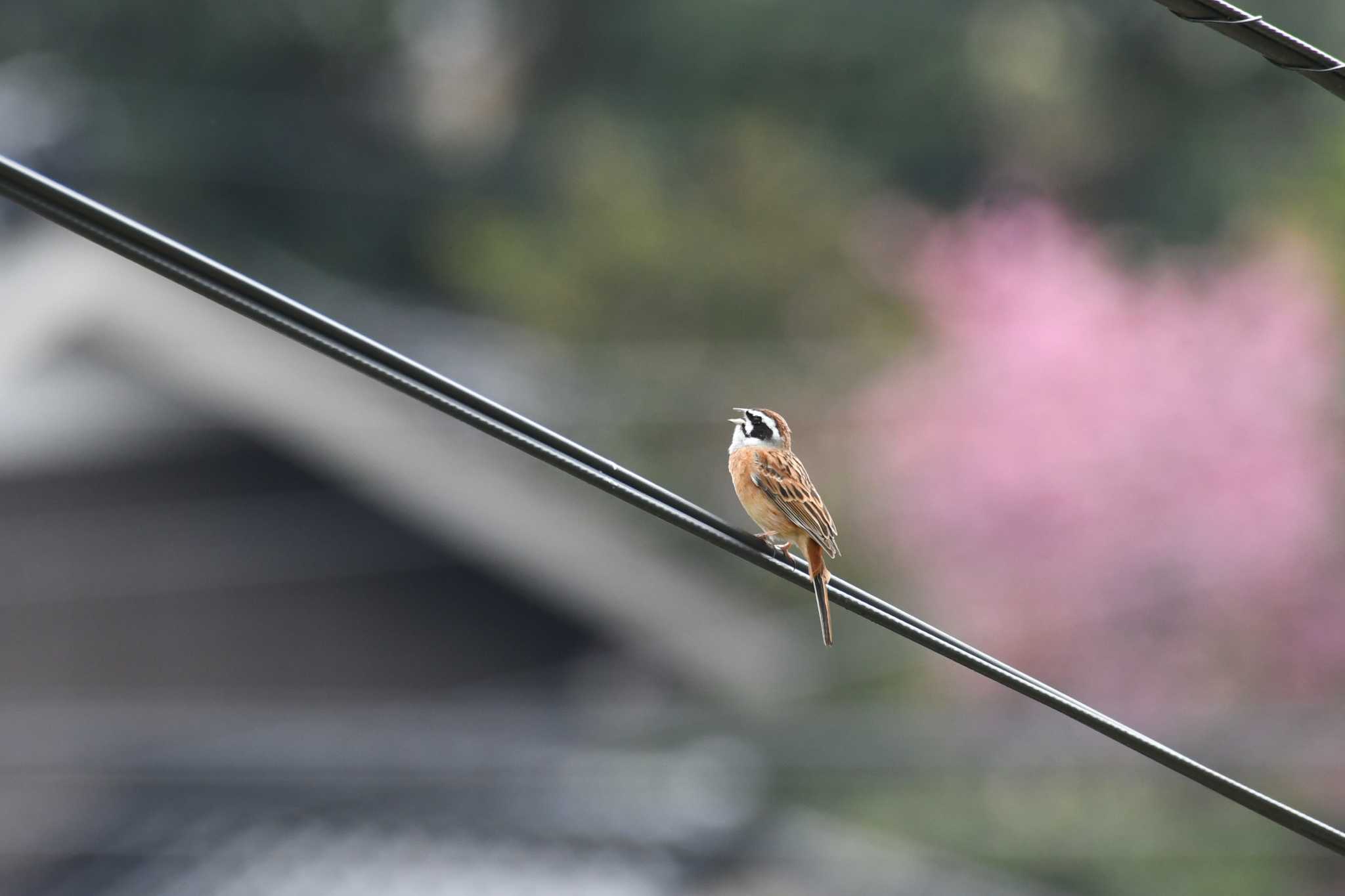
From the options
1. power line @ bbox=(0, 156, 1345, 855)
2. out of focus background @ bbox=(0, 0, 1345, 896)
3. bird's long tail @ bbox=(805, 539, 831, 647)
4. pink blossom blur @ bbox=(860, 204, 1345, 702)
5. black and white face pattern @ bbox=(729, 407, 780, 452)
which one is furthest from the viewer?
pink blossom blur @ bbox=(860, 204, 1345, 702)

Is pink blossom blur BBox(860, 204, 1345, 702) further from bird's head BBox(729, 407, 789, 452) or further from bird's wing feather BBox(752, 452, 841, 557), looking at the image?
bird's wing feather BBox(752, 452, 841, 557)

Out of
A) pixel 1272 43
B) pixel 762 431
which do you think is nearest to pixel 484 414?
pixel 1272 43

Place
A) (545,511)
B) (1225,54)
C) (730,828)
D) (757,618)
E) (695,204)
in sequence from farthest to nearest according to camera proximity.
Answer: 1. (1225,54)
2. (695,204)
3. (757,618)
4. (545,511)
5. (730,828)

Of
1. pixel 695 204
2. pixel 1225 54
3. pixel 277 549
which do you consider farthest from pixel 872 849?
pixel 1225 54

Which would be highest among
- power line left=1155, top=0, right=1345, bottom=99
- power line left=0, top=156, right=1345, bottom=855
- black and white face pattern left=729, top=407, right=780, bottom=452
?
black and white face pattern left=729, top=407, right=780, bottom=452

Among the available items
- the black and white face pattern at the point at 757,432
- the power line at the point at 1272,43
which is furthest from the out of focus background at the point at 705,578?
the power line at the point at 1272,43

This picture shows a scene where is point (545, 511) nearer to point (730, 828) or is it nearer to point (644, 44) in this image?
point (730, 828)

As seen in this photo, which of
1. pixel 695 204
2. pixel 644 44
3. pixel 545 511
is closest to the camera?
pixel 545 511

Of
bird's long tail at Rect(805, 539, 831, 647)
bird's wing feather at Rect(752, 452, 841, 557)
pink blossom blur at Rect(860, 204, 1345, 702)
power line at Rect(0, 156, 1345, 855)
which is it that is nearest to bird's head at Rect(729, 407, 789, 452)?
bird's wing feather at Rect(752, 452, 841, 557)
